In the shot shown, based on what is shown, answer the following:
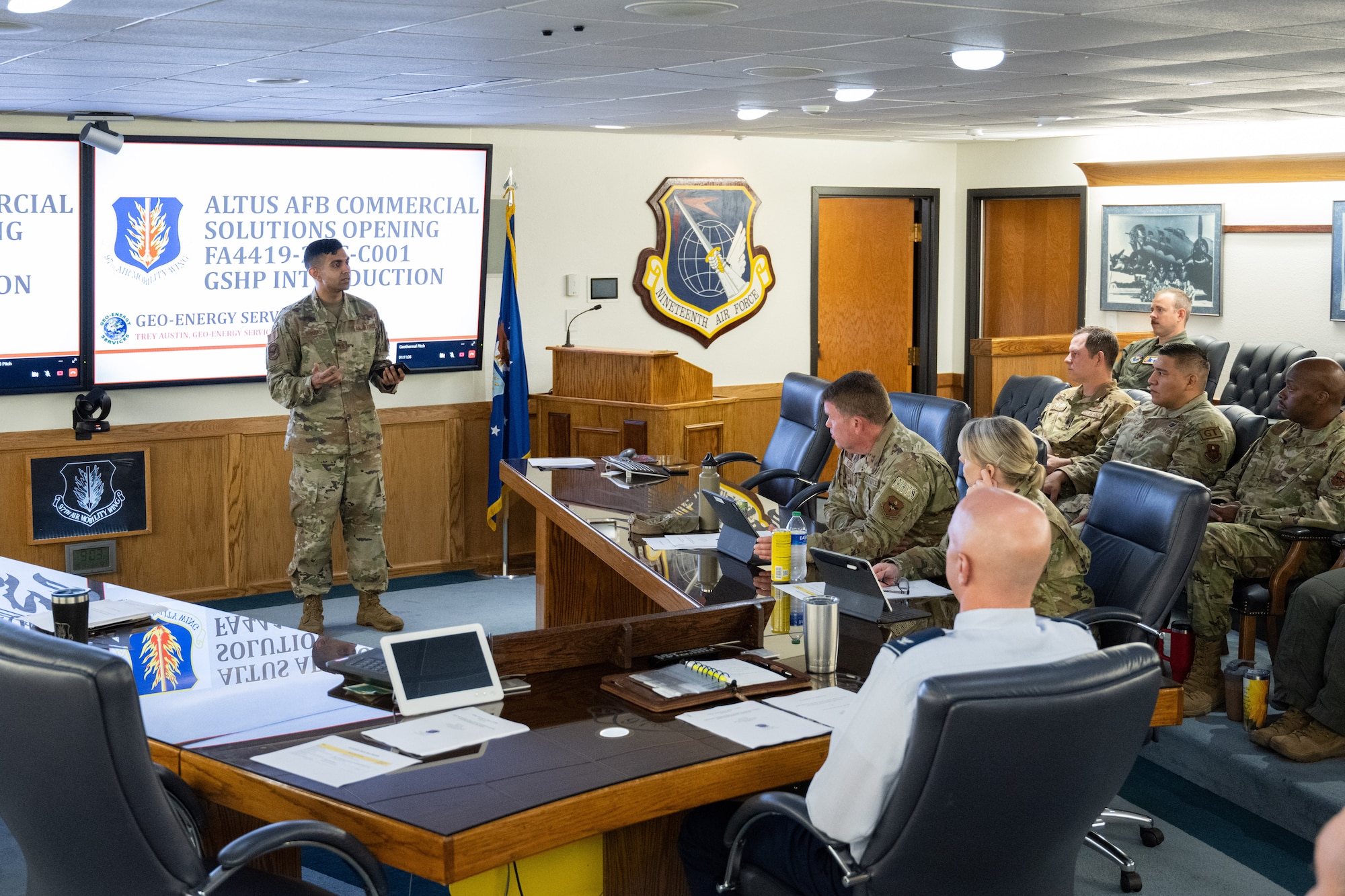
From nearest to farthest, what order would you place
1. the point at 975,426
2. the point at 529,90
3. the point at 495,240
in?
the point at 975,426
the point at 529,90
the point at 495,240

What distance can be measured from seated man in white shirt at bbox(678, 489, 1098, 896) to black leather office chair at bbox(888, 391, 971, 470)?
9.11ft

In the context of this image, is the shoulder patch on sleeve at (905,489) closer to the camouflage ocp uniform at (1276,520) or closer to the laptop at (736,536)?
the laptop at (736,536)

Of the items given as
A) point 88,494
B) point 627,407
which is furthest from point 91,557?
point 627,407

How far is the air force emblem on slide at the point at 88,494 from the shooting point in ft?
20.4

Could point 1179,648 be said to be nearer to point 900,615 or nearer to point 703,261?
point 900,615

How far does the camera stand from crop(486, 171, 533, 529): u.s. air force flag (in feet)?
23.0

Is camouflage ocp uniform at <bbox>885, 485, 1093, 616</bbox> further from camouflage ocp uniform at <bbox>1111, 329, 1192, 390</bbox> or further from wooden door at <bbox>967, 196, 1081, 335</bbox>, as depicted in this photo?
wooden door at <bbox>967, 196, 1081, 335</bbox>

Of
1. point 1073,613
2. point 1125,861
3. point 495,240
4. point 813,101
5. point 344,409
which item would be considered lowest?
point 1125,861

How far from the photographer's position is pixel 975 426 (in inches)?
144

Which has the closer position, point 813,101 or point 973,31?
point 973,31

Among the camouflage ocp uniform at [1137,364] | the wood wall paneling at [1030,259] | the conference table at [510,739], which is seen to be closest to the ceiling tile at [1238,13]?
the conference table at [510,739]

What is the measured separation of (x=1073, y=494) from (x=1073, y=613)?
2.53m

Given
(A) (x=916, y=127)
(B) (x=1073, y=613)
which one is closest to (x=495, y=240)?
(A) (x=916, y=127)

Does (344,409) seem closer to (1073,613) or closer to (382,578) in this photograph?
(382,578)
